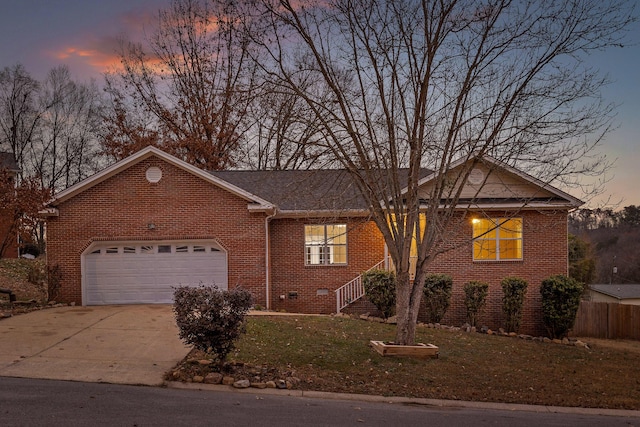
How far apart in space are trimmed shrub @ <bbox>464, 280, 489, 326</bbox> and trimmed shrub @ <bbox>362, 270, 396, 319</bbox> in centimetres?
267

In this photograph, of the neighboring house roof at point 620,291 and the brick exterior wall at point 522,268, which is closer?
the brick exterior wall at point 522,268

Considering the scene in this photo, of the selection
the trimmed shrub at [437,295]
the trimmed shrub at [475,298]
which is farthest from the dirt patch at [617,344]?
the trimmed shrub at [437,295]

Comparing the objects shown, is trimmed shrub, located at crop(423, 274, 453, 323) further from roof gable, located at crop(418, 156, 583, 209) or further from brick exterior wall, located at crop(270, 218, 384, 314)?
roof gable, located at crop(418, 156, 583, 209)

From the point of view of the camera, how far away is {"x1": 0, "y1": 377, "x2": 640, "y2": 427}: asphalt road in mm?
7703

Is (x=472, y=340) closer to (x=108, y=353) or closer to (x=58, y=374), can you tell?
(x=108, y=353)

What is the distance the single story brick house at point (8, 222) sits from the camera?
23.3 meters

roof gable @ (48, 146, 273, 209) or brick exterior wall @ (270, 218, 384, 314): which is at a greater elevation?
roof gable @ (48, 146, 273, 209)

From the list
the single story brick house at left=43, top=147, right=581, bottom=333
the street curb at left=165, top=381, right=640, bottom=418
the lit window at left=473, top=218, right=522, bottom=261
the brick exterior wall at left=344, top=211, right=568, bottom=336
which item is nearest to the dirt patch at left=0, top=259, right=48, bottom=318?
the single story brick house at left=43, top=147, right=581, bottom=333

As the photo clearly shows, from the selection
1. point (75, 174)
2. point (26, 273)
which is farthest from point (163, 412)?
point (75, 174)

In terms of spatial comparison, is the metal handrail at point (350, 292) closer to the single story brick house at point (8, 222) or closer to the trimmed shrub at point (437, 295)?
the trimmed shrub at point (437, 295)

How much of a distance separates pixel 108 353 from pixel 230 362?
2749mm

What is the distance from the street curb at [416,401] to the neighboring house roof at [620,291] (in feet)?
91.4

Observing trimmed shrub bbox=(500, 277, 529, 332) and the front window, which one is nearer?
trimmed shrub bbox=(500, 277, 529, 332)

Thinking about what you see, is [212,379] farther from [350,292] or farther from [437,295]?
[350,292]
